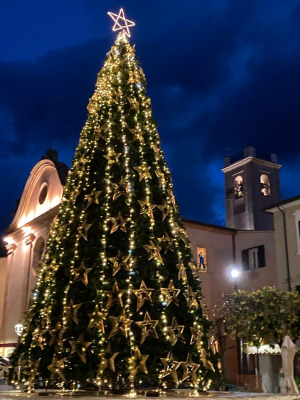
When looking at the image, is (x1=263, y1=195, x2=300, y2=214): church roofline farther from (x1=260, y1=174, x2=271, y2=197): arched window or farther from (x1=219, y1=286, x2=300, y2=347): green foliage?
(x1=260, y1=174, x2=271, y2=197): arched window

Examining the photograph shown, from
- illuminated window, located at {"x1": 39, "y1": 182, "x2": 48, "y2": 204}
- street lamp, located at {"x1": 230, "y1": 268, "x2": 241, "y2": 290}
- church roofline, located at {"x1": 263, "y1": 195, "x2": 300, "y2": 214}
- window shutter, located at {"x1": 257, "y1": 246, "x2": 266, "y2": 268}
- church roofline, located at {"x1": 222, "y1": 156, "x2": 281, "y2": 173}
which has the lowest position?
street lamp, located at {"x1": 230, "y1": 268, "x2": 241, "y2": 290}

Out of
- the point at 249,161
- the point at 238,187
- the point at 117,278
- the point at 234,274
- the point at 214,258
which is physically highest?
the point at 249,161

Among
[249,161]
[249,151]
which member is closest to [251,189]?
[249,161]

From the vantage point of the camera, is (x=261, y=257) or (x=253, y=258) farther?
(x=253, y=258)

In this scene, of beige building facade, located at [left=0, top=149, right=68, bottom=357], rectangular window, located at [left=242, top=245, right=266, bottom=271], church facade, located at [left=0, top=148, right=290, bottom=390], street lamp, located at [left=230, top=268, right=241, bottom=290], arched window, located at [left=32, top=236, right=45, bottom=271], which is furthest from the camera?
arched window, located at [left=32, top=236, right=45, bottom=271]

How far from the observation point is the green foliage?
17891 millimetres

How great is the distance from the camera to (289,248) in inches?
874

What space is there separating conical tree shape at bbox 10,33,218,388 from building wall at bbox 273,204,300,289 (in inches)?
525

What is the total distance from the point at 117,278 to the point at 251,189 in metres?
46.2

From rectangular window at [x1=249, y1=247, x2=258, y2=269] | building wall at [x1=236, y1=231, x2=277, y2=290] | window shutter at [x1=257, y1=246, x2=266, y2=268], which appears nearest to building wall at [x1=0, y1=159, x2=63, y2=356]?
building wall at [x1=236, y1=231, x2=277, y2=290]

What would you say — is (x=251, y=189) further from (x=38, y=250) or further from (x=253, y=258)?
(x=38, y=250)

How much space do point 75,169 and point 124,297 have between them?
2.95 metres

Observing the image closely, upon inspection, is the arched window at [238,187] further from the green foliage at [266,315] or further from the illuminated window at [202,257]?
the green foliage at [266,315]

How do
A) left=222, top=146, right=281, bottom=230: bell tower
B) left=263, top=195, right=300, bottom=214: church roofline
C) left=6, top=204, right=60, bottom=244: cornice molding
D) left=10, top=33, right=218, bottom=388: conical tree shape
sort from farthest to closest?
1. left=222, top=146, right=281, bottom=230: bell tower
2. left=6, top=204, right=60, bottom=244: cornice molding
3. left=263, top=195, right=300, bottom=214: church roofline
4. left=10, top=33, right=218, bottom=388: conical tree shape
